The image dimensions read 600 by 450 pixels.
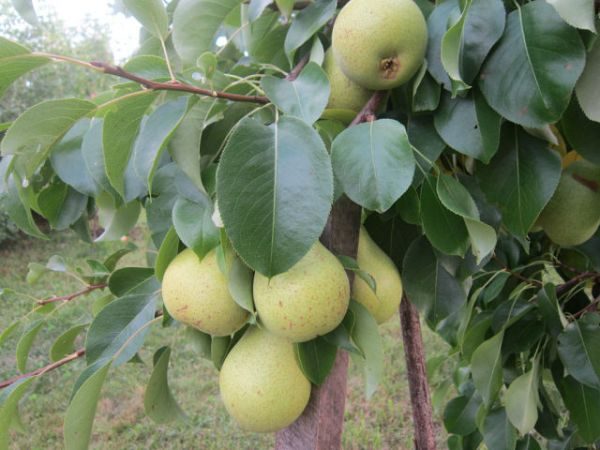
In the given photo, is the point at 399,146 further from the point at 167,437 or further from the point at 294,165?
the point at 167,437

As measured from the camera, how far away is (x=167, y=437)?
116 inches

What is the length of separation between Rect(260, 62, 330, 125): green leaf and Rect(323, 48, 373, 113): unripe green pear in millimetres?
111

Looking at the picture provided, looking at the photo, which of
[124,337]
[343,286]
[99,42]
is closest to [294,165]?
[343,286]

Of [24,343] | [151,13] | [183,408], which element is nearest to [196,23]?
[151,13]

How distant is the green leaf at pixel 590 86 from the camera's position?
24.4 inches

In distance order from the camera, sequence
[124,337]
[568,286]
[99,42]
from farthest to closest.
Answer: [99,42], [568,286], [124,337]

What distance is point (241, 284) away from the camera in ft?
2.21

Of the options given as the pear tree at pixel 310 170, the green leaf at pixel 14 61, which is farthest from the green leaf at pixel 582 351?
the green leaf at pixel 14 61

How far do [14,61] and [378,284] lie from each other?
529 millimetres

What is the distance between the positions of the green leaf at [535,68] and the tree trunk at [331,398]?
0.23 meters

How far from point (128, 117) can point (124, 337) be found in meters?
0.35

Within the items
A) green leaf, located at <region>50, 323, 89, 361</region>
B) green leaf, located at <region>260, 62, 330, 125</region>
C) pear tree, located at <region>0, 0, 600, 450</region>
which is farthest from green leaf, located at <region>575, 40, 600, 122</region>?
green leaf, located at <region>50, 323, 89, 361</region>

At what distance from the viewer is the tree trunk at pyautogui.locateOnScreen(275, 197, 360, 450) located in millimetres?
747

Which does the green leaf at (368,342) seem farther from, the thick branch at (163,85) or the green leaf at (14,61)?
the green leaf at (14,61)
